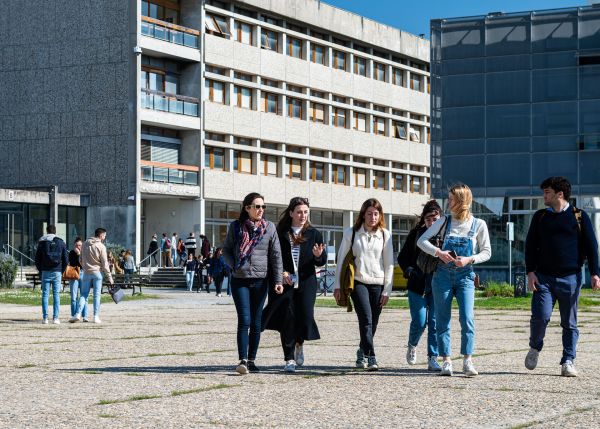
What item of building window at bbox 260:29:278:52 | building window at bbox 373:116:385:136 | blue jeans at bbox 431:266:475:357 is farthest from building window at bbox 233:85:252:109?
blue jeans at bbox 431:266:475:357

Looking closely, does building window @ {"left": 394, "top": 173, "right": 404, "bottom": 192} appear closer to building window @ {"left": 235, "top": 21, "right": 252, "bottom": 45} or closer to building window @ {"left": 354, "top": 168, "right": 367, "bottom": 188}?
building window @ {"left": 354, "top": 168, "right": 367, "bottom": 188}

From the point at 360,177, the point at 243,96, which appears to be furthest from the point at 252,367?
the point at 360,177

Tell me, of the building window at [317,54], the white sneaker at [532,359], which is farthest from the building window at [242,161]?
the white sneaker at [532,359]

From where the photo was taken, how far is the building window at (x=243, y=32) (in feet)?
224

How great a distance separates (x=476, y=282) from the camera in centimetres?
1203

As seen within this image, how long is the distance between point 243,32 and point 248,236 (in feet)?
187

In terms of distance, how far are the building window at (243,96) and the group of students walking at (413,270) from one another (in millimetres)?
56207

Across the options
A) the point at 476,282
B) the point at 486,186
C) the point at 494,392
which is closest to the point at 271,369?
the point at 476,282

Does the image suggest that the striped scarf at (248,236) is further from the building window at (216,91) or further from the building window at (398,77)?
the building window at (398,77)

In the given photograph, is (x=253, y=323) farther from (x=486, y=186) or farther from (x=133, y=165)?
(x=133, y=165)

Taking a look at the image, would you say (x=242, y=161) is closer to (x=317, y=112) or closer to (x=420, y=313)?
(x=317, y=112)

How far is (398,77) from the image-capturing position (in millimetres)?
82000

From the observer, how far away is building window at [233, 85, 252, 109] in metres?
68.6

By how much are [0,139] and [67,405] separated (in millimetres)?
56979
